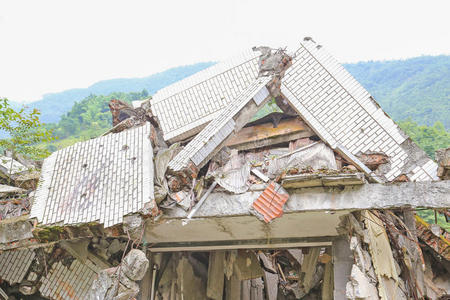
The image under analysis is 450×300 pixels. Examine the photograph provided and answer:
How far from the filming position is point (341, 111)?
7.65m

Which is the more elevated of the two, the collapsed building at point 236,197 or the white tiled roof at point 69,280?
the collapsed building at point 236,197

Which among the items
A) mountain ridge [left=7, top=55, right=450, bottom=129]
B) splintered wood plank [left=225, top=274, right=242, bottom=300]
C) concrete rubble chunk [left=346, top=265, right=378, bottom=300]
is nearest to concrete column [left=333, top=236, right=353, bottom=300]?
concrete rubble chunk [left=346, top=265, right=378, bottom=300]

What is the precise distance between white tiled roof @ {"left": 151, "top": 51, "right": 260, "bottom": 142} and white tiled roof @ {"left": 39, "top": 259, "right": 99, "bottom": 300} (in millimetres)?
3238

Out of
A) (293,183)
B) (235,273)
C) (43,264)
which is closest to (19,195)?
(43,264)

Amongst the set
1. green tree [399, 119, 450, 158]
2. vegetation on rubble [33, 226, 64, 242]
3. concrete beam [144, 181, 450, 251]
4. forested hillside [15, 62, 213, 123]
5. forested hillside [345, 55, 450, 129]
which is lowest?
vegetation on rubble [33, 226, 64, 242]

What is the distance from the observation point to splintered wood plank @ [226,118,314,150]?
765cm

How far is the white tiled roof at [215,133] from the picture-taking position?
6414mm

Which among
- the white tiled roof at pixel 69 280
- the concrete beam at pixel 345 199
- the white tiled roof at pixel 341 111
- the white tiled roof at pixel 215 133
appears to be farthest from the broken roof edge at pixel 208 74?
the white tiled roof at pixel 69 280

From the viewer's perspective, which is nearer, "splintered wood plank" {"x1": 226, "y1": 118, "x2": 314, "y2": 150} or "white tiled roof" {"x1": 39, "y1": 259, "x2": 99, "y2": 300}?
"white tiled roof" {"x1": 39, "y1": 259, "x2": 99, "y2": 300}

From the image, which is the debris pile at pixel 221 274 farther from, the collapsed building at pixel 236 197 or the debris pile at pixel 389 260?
the debris pile at pixel 389 260

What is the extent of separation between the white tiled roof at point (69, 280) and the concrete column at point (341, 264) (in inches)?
189

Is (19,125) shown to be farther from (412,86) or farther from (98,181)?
(412,86)

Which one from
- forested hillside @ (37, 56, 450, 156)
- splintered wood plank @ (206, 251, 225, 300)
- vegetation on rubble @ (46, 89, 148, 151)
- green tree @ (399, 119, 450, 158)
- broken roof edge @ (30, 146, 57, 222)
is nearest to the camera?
broken roof edge @ (30, 146, 57, 222)

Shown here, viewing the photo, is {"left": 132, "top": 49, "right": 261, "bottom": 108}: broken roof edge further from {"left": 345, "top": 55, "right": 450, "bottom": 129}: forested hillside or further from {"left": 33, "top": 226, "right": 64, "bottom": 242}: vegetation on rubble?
{"left": 345, "top": 55, "right": 450, "bottom": 129}: forested hillside
